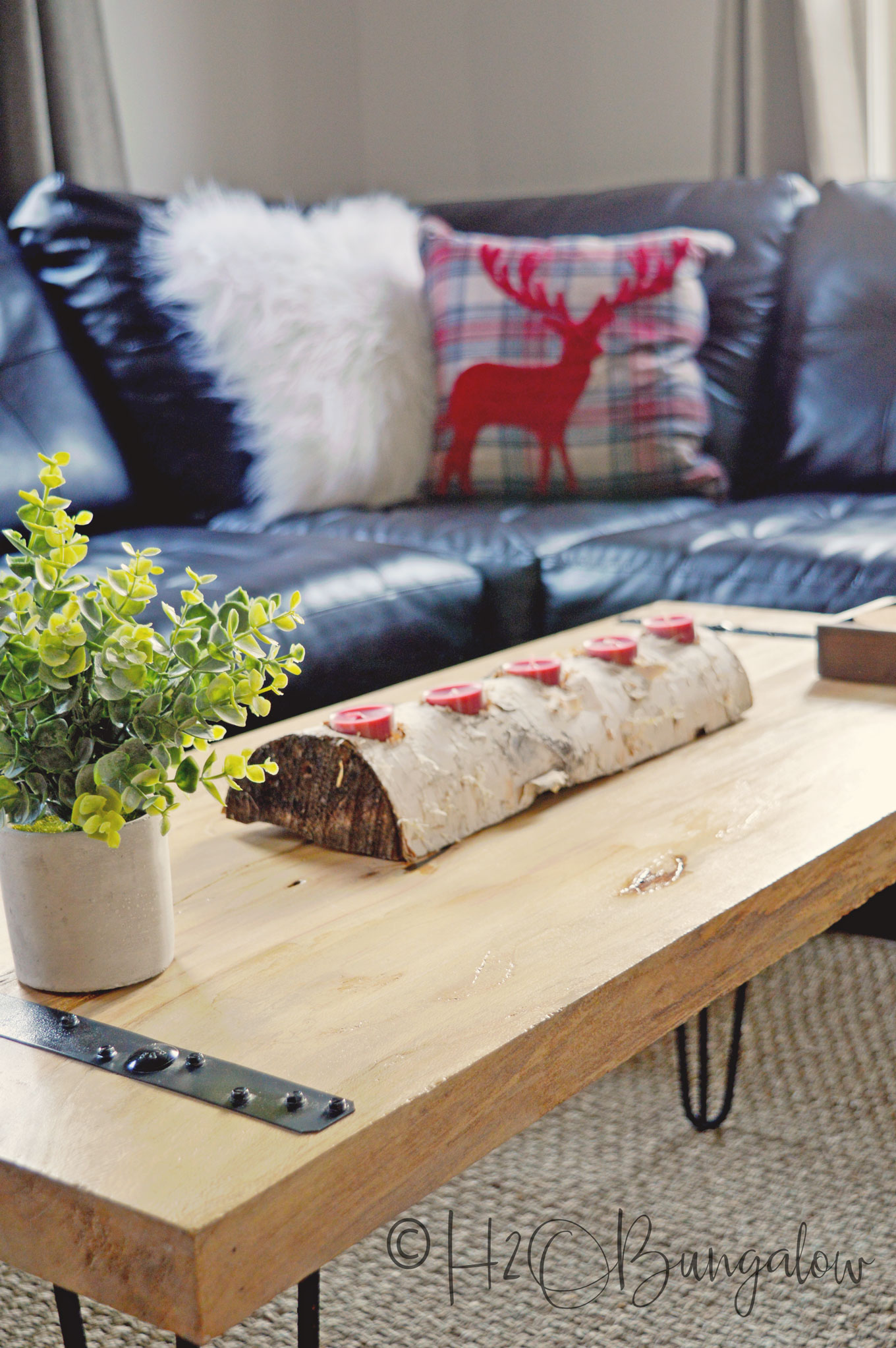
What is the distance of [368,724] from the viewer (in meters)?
0.93

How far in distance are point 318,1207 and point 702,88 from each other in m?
3.12

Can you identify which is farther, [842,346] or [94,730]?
[842,346]

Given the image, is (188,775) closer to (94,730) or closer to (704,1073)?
(94,730)

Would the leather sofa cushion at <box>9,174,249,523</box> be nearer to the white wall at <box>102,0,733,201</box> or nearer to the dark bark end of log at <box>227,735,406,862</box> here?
the white wall at <box>102,0,733,201</box>

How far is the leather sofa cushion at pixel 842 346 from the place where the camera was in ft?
7.47

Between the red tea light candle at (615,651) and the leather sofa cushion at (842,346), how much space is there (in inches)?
50.6

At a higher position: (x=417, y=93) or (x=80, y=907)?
(x=417, y=93)

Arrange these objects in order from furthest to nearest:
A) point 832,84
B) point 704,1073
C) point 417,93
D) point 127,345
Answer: point 417,93 → point 832,84 → point 127,345 → point 704,1073

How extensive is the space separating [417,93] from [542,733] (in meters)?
2.98

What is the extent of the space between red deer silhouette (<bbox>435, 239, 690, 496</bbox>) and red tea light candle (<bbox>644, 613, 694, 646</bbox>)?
3.66ft

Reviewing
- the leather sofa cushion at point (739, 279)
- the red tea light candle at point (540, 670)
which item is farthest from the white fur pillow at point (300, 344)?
the red tea light candle at point (540, 670)

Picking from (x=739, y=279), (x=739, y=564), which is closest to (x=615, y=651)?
(x=739, y=564)

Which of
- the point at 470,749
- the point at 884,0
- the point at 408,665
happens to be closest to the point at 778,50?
the point at 884,0

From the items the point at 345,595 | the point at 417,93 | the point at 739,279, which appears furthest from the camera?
the point at 417,93
